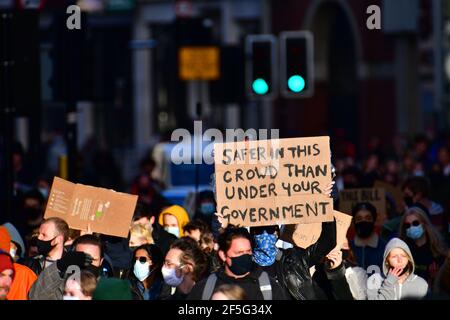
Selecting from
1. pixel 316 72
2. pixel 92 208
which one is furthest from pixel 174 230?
pixel 316 72

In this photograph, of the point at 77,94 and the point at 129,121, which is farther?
the point at 129,121

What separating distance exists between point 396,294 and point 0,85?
19.3 ft

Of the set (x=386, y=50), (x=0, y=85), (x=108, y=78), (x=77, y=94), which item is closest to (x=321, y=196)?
(x=0, y=85)

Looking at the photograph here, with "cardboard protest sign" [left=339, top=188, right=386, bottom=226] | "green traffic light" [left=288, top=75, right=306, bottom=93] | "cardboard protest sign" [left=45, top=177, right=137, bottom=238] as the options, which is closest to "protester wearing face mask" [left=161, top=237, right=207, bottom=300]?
"cardboard protest sign" [left=45, top=177, right=137, bottom=238]

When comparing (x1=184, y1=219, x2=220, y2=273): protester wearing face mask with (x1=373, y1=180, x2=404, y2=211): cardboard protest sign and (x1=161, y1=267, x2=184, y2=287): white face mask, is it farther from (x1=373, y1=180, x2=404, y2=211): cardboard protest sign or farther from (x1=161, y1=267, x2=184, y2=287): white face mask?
(x1=373, y1=180, x2=404, y2=211): cardboard protest sign

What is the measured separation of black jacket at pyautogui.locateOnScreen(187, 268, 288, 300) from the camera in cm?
945

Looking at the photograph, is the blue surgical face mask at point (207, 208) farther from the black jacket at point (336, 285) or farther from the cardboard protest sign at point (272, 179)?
the black jacket at point (336, 285)

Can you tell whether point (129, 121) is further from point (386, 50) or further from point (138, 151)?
point (386, 50)

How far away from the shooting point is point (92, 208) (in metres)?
12.4

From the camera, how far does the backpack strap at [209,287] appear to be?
370 inches

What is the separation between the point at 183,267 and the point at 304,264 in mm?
768

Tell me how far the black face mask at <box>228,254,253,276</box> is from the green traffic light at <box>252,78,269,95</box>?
9461 mm

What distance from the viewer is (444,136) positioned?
26.7 meters

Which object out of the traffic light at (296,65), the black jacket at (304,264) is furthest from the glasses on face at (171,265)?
the traffic light at (296,65)
